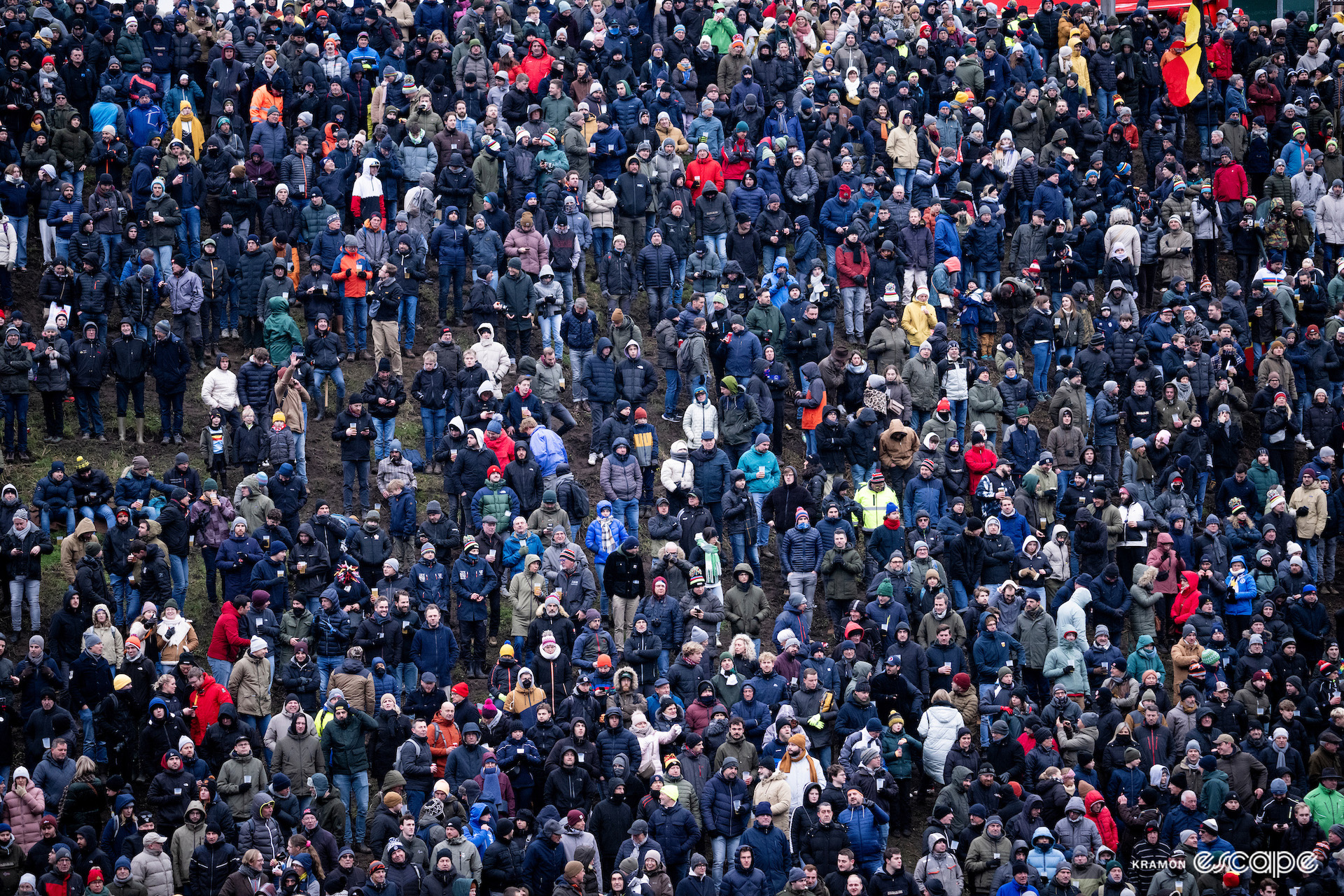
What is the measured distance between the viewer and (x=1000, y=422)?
26.2 meters

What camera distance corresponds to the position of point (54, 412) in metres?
24.7

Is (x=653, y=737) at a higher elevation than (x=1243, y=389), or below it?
below

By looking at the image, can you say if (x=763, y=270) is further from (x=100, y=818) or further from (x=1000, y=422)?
(x=100, y=818)

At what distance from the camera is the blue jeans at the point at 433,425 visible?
25.0m

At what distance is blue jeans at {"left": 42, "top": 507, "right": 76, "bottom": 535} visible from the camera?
2233 cm

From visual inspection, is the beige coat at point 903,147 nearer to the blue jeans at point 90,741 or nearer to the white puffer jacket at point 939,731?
the white puffer jacket at point 939,731

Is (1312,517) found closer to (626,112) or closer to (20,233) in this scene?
(626,112)

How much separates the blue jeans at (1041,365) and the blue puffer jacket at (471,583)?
9.19 m

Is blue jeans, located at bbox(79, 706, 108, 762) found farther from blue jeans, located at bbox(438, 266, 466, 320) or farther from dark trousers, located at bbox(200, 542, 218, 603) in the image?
blue jeans, located at bbox(438, 266, 466, 320)

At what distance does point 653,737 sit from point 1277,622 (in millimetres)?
7869

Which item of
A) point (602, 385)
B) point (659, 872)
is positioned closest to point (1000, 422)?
point (602, 385)

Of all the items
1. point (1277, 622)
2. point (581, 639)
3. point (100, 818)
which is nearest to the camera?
point (100, 818)

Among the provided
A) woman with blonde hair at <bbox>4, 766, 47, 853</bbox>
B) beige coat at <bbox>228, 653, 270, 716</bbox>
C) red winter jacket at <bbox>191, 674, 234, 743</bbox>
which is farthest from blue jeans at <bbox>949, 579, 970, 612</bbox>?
woman with blonde hair at <bbox>4, 766, 47, 853</bbox>

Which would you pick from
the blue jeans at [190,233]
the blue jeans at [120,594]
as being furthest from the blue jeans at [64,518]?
the blue jeans at [190,233]
